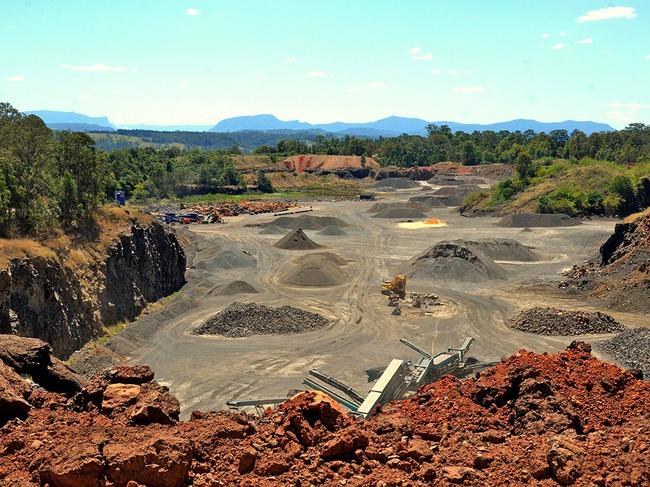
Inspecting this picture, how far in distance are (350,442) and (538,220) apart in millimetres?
75528

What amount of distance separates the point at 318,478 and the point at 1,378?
7749 millimetres

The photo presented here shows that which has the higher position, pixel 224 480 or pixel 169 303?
pixel 224 480

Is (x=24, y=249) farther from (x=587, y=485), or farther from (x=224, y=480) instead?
(x=587, y=485)

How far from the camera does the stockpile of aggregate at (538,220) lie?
265 feet

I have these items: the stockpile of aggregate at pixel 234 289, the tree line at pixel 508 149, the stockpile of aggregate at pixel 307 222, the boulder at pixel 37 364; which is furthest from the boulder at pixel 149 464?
the tree line at pixel 508 149

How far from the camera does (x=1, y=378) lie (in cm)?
1403

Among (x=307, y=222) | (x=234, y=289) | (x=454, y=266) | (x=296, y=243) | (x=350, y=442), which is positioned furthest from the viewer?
(x=307, y=222)

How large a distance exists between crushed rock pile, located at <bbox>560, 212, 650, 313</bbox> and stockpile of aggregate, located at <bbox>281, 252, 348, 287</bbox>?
1795 cm

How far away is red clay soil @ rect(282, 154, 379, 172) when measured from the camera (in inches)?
6383

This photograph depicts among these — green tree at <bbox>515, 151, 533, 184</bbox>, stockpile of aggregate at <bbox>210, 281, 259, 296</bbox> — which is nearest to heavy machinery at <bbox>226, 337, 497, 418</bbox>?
stockpile of aggregate at <bbox>210, 281, 259, 296</bbox>

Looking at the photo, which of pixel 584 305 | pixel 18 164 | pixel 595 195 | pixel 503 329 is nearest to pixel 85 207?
pixel 18 164

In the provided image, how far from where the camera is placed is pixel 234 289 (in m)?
49.0

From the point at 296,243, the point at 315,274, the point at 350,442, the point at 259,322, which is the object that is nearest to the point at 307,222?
the point at 296,243

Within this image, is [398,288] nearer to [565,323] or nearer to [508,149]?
[565,323]
